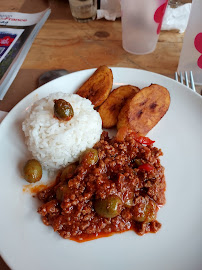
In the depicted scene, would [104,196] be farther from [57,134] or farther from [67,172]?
[57,134]

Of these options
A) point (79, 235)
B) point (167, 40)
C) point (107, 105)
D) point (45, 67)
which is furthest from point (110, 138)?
point (167, 40)

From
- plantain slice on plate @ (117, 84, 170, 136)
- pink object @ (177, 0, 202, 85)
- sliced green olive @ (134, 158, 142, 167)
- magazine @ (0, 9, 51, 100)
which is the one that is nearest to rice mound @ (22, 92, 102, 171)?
plantain slice on plate @ (117, 84, 170, 136)

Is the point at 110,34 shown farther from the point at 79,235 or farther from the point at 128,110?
the point at 79,235

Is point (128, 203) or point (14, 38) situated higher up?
point (14, 38)

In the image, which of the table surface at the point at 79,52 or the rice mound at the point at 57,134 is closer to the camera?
the rice mound at the point at 57,134

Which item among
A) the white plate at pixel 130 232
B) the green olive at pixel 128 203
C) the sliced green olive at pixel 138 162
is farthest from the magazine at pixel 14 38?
the green olive at pixel 128 203

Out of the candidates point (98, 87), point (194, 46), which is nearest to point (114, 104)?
point (98, 87)

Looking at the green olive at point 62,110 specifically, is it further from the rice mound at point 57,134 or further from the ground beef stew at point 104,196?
the ground beef stew at point 104,196
